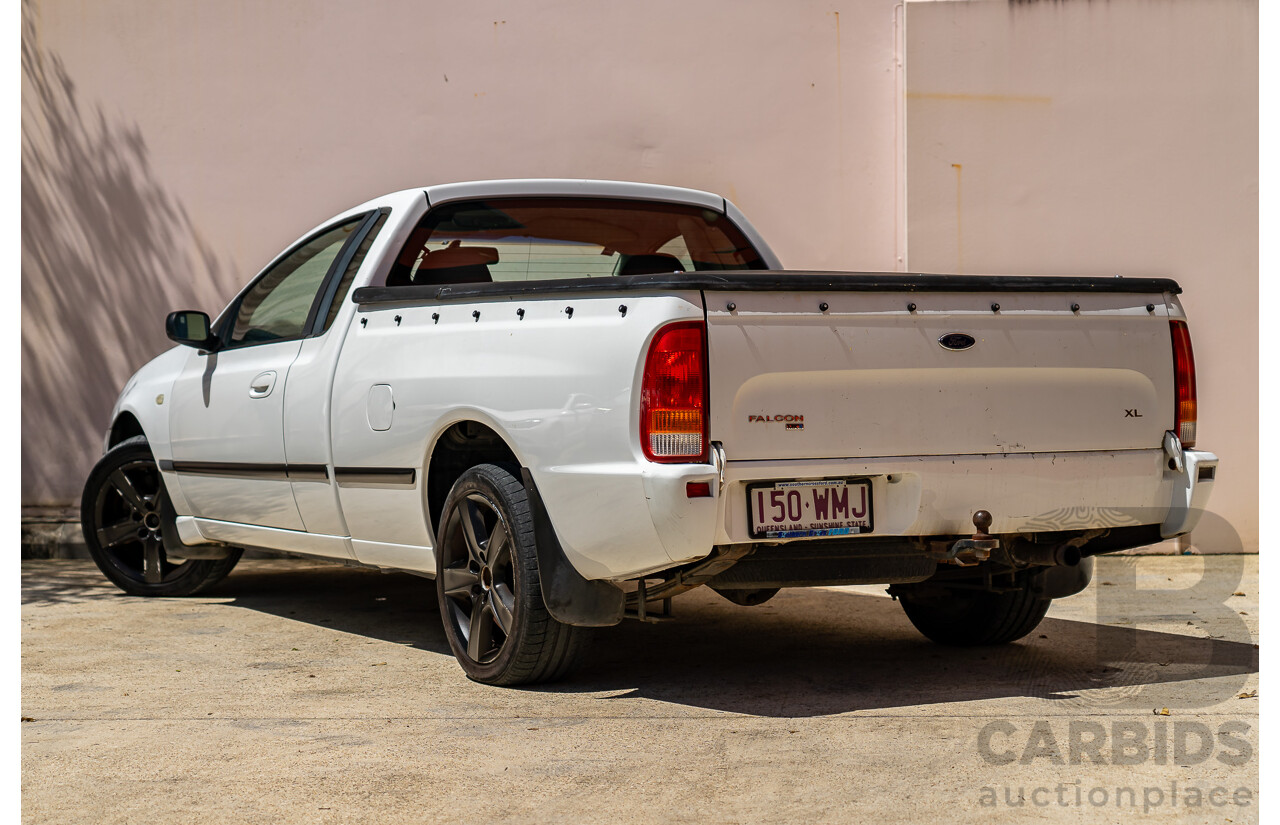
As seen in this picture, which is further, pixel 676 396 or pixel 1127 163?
pixel 1127 163

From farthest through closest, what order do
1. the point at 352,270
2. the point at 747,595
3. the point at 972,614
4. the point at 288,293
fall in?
the point at 288,293, the point at 352,270, the point at 972,614, the point at 747,595

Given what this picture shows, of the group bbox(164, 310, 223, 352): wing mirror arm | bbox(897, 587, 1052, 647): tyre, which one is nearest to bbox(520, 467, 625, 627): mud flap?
bbox(897, 587, 1052, 647): tyre

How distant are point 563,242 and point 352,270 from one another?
927 mm

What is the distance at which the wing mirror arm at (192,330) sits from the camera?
6602mm

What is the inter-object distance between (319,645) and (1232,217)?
6.21 meters

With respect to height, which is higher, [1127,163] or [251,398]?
[1127,163]

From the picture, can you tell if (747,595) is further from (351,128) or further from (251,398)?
(351,128)

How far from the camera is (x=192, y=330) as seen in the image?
663 cm

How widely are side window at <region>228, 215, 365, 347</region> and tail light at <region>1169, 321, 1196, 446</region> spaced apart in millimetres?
3400

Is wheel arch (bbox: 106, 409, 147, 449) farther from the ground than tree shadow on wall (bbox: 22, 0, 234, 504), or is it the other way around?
tree shadow on wall (bbox: 22, 0, 234, 504)

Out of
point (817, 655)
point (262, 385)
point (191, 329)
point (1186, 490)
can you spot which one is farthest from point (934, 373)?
point (191, 329)

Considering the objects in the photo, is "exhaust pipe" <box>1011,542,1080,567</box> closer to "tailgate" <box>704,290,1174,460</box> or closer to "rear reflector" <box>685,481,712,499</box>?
"tailgate" <box>704,290,1174,460</box>

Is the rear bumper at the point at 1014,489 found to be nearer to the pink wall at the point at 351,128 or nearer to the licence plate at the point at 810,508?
the licence plate at the point at 810,508

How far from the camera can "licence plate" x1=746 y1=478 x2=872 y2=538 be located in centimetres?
421
